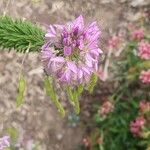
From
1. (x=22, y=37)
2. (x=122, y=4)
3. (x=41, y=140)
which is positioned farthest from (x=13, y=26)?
(x=122, y=4)

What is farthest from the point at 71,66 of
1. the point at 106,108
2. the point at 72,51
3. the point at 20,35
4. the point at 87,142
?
the point at 87,142

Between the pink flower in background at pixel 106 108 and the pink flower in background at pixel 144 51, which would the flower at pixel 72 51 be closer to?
the pink flower in background at pixel 144 51

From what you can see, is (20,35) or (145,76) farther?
(145,76)

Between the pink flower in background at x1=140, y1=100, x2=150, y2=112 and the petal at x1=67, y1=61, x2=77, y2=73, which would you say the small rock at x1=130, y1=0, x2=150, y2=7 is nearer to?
the pink flower in background at x1=140, y1=100, x2=150, y2=112

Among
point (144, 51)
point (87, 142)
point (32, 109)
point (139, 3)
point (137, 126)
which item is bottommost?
point (87, 142)

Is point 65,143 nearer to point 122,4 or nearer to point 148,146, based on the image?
point 148,146

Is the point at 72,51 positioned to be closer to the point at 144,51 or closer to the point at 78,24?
the point at 78,24
